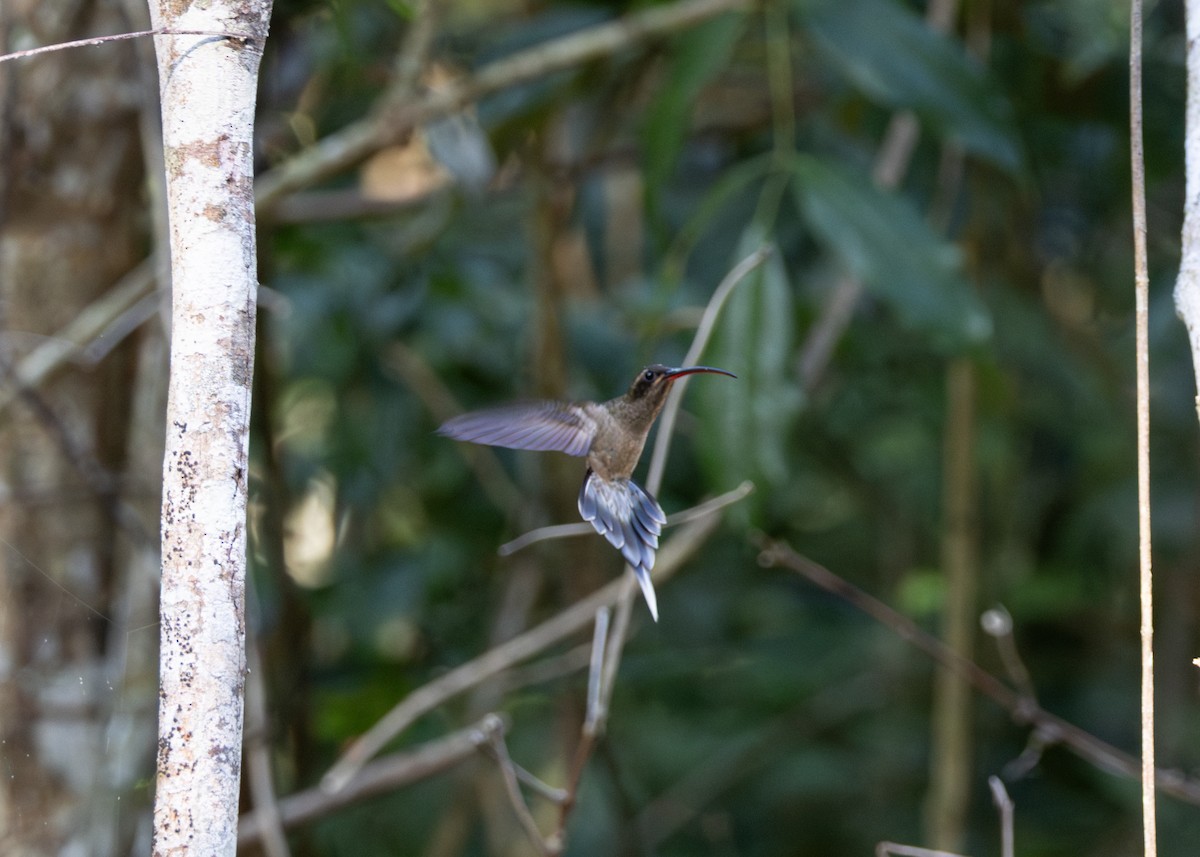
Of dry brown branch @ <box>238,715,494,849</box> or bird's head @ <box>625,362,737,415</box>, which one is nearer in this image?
bird's head @ <box>625,362,737,415</box>

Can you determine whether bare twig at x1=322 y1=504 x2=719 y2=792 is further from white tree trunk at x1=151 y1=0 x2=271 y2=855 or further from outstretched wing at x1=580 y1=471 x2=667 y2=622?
white tree trunk at x1=151 y1=0 x2=271 y2=855

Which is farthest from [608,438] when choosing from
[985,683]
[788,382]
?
[985,683]

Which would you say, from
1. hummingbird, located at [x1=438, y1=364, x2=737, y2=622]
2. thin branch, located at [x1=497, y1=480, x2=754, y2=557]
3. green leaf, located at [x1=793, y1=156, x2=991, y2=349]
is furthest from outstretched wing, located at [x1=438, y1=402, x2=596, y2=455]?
green leaf, located at [x1=793, y1=156, x2=991, y2=349]

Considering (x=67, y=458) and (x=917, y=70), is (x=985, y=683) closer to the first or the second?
(x=917, y=70)

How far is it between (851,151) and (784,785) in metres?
1.76

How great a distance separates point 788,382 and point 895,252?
0.94 feet

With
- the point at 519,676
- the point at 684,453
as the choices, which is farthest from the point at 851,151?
the point at 519,676

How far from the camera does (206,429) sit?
76cm

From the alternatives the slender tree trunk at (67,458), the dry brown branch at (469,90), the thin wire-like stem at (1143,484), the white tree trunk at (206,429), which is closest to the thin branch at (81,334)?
A: the slender tree trunk at (67,458)

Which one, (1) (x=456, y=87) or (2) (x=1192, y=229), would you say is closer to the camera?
(2) (x=1192, y=229)

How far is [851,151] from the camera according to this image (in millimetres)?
3338

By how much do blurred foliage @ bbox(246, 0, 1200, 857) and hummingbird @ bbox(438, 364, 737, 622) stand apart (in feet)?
2.27

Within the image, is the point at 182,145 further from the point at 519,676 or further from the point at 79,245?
the point at 519,676

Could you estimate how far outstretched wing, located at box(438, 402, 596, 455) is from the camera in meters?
1.32
